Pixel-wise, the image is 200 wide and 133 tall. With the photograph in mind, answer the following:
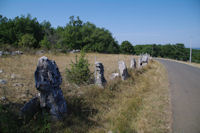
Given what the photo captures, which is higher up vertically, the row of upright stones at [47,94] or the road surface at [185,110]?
the row of upright stones at [47,94]

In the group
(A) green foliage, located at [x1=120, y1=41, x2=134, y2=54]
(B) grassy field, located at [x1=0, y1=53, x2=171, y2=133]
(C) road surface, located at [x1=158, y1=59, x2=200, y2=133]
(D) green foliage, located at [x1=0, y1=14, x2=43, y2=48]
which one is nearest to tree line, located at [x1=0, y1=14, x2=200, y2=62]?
(D) green foliage, located at [x1=0, y1=14, x2=43, y2=48]

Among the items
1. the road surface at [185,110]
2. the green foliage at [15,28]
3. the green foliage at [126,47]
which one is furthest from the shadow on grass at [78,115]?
the green foliage at [126,47]

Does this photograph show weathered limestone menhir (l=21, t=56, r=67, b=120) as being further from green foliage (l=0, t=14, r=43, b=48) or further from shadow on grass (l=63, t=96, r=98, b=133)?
green foliage (l=0, t=14, r=43, b=48)

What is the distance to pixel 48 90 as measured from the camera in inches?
142

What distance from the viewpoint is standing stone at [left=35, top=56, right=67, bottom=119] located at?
139 inches

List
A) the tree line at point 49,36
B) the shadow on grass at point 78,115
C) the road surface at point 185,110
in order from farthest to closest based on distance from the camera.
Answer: the tree line at point 49,36 → the road surface at point 185,110 → the shadow on grass at point 78,115

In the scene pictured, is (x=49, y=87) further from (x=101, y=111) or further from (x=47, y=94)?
(x=101, y=111)

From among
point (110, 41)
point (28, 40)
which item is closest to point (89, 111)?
point (28, 40)

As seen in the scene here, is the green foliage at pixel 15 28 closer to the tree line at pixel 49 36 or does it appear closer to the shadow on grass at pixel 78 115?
the tree line at pixel 49 36

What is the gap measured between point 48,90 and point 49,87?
90mm

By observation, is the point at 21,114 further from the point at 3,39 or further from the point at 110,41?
the point at 110,41

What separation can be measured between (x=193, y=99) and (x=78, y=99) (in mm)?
4909

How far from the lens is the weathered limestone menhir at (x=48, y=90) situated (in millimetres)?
3512

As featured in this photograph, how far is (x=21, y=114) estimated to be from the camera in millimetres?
3371
